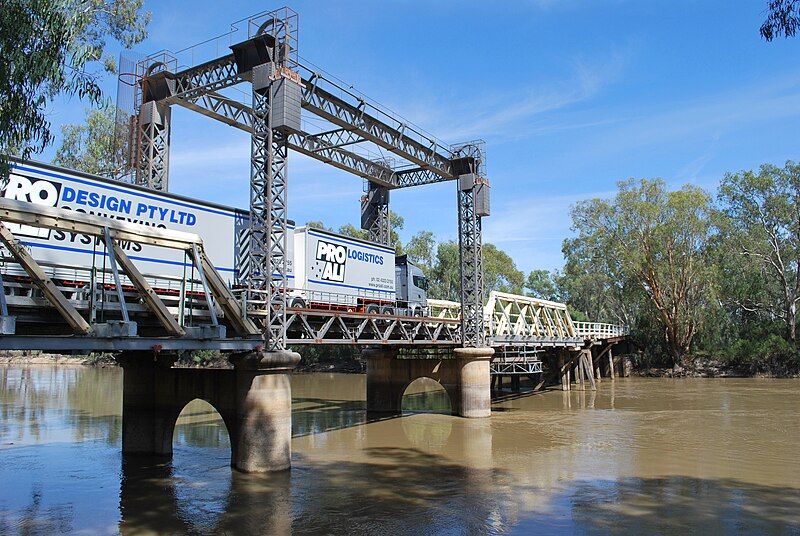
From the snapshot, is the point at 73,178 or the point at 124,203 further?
the point at 124,203

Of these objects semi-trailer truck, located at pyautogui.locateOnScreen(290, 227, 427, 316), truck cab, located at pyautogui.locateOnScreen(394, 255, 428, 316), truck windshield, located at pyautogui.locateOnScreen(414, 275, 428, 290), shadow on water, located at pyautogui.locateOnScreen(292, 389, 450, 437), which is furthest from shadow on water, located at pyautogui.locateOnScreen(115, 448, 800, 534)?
truck windshield, located at pyautogui.locateOnScreen(414, 275, 428, 290)

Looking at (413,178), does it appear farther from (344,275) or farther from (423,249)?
(423,249)

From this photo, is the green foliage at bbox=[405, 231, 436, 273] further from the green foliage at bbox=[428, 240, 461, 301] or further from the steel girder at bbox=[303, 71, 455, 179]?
the steel girder at bbox=[303, 71, 455, 179]

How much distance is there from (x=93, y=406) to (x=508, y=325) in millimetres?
23572

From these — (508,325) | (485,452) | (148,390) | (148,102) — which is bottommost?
(485,452)

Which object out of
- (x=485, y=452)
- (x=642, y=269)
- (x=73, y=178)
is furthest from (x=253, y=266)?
(x=642, y=269)

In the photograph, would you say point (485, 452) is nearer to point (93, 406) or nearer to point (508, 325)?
point (508, 325)

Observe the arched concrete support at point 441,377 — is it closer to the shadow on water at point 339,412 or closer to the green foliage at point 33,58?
the shadow on water at point 339,412

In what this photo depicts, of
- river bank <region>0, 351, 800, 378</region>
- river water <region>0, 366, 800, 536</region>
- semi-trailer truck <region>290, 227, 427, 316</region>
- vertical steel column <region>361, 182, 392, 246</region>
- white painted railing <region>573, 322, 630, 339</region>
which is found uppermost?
vertical steel column <region>361, 182, 392, 246</region>

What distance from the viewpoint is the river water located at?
43.3 ft

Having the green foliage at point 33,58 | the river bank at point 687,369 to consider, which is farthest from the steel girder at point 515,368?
the green foliage at point 33,58

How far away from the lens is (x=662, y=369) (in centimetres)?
5772

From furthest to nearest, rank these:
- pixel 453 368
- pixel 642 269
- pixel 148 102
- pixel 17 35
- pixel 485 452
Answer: pixel 642 269 < pixel 453 368 < pixel 148 102 < pixel 485 452 < pixel 17 35

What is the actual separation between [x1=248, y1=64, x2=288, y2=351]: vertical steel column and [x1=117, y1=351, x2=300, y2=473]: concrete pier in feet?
3.58
